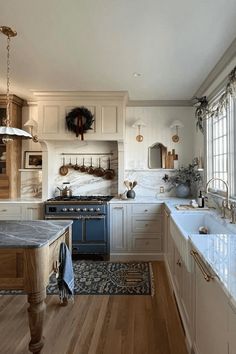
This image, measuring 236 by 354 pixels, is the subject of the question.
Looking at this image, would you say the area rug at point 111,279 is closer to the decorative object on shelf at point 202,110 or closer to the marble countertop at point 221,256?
the marble countertop at point 221,256

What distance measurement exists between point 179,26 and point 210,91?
145 centimetres

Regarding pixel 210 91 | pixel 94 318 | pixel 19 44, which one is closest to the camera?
pixel 94 318

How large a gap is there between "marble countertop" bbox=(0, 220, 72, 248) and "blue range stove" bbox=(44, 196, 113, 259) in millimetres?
1439

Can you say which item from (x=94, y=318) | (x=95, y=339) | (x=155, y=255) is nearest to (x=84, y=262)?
(x=155, y=255)

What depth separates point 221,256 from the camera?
1.39 metres

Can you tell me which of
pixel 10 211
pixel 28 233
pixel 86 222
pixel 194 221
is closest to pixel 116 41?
pixel 28 233

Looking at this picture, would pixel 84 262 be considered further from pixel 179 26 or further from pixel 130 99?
pixel 179 26

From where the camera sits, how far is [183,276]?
87.3 inches

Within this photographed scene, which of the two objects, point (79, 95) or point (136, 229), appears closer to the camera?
point (136, 229)

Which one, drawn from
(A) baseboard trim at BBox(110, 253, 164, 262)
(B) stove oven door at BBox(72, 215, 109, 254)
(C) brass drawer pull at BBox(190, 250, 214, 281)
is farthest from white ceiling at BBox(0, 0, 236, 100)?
(A) baseboard trim at BBox(110, 253, 164, 262)

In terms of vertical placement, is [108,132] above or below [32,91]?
below

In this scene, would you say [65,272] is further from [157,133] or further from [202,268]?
[157,133]

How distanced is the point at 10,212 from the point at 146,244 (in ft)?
7.14

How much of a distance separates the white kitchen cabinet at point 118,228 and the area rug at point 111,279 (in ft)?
0.80
